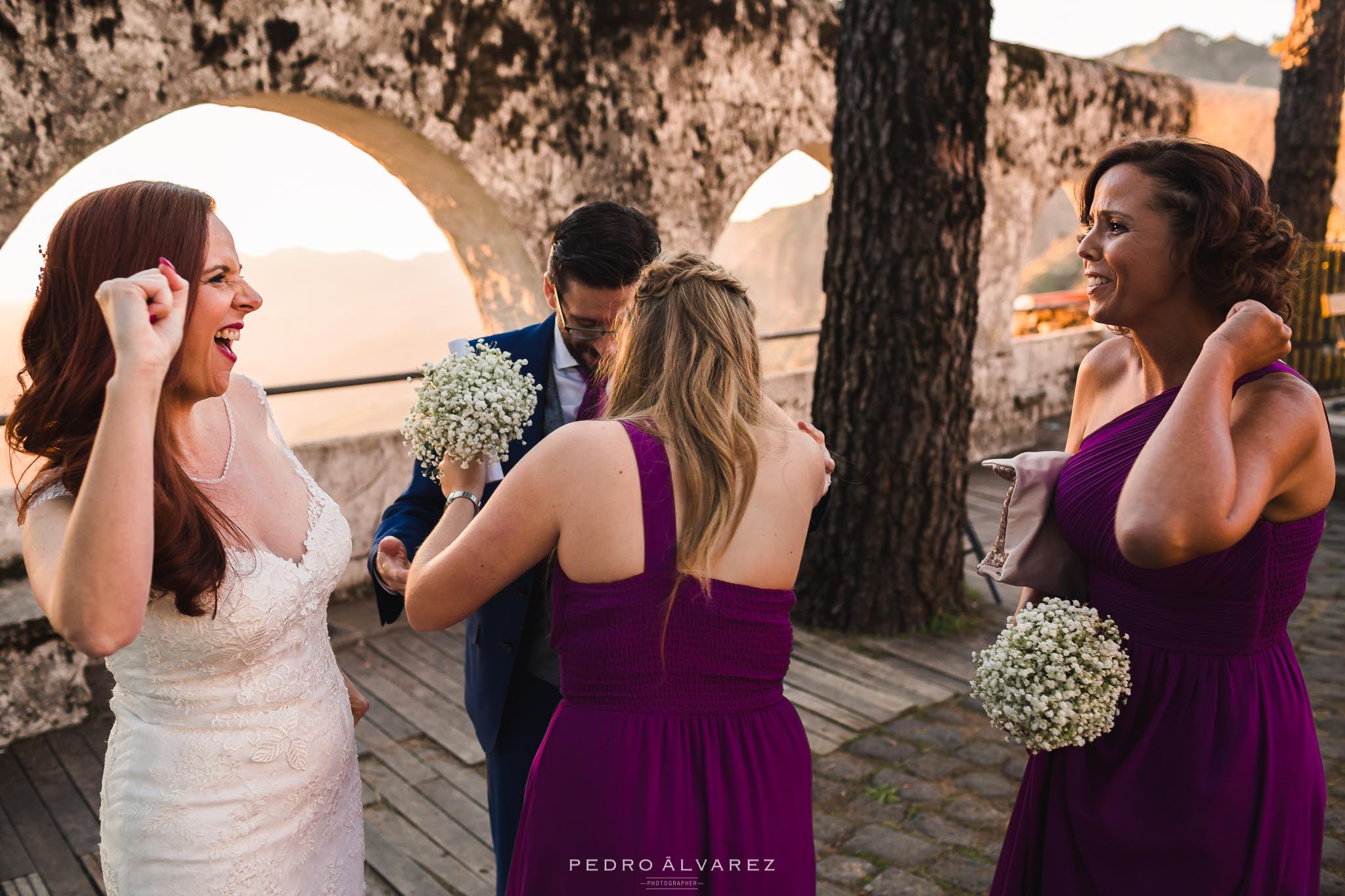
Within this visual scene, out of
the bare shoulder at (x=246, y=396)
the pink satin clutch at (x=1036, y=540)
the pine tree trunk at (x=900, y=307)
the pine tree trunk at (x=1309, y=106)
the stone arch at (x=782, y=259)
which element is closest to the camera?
the pink satin clutch at (x=1036, y=540)

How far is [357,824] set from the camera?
2414mm

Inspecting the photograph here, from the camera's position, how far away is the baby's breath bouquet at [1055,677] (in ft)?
6.80

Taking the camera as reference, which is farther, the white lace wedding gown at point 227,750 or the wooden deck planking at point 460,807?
the wooden deck planking at point 460,807

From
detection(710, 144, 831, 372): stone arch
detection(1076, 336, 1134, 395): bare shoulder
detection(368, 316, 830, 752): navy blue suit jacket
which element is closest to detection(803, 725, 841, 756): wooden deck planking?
detection(368, 316, 830, 752): navy blue suit jacket

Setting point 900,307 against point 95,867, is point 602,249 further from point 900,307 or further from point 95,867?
point 900,307

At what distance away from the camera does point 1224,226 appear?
2.16 metres

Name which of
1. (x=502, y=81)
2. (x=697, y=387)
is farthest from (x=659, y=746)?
(x=502, y=81)

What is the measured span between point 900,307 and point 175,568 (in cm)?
426

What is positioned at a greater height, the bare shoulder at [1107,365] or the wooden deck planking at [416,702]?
the bare shoulder at [1107,365]

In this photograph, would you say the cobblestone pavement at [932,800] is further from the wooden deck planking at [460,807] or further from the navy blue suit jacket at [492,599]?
the navy blue suit jacket at [492,599]

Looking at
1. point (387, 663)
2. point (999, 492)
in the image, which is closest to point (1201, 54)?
point (999, 492)

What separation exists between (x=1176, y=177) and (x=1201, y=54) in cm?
3774

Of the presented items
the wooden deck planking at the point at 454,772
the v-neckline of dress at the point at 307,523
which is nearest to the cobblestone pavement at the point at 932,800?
the wooden deck planking at the point at 454,772

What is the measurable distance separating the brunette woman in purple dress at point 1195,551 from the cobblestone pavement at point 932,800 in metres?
1.25
